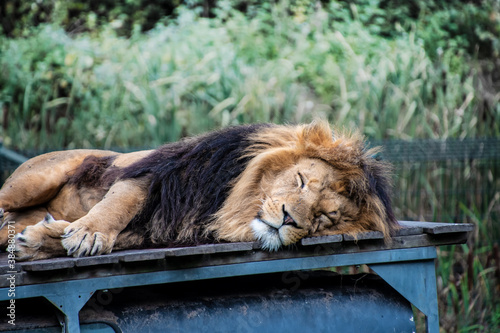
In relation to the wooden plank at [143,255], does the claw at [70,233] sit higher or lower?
higher

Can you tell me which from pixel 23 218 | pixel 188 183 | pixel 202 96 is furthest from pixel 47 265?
pixel 202 96

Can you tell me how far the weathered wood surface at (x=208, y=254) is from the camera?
1948 millimetres

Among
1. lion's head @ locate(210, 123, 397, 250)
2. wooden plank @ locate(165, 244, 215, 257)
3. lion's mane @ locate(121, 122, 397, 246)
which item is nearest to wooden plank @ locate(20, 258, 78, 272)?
wooden plank @ locate(165, 244, 215, 257)

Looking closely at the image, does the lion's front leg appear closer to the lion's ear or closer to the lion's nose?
the lion's nose

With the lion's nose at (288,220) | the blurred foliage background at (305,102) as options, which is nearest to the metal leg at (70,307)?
the lion's nose at (288,220)

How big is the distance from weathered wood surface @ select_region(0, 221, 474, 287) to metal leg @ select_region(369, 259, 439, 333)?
3.8 inches

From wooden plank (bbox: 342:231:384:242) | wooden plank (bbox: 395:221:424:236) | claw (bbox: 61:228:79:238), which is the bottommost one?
wooden plank (bbox: 395:221:424:236)

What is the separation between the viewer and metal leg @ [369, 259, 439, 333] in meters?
2.53

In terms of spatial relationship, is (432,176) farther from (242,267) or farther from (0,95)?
(0,95)

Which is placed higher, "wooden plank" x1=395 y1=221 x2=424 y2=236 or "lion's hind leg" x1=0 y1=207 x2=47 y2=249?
"lion's hind leg" x1=0 y1=207 x2=47 y2=249

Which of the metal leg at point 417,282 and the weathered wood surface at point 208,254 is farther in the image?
the metal leg at point 417,282

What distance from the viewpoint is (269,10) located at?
32.8 feet

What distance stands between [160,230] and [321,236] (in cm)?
71

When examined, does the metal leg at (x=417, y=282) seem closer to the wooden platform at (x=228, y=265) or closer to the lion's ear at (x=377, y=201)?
the wooden platform at (x=228, y=265)
